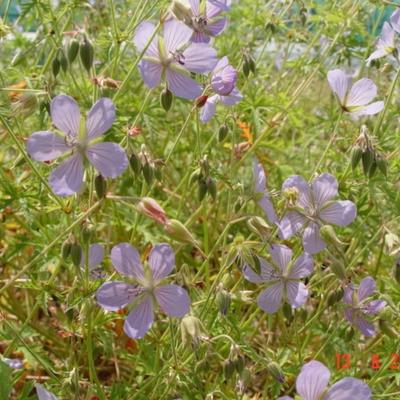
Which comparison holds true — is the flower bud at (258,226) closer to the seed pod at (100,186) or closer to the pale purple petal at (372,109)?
the seed pod at (100,186)

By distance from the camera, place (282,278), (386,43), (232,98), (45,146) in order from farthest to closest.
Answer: (386,43), (232,98), (282,278), (45,146)

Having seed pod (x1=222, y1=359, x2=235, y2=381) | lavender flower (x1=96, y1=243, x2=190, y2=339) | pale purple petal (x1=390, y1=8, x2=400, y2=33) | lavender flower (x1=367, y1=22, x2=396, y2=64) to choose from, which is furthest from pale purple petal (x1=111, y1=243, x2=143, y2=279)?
lavender flower (x1=367, y1=22, x2=396, y2=64)

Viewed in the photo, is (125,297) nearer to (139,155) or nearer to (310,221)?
(139,155)

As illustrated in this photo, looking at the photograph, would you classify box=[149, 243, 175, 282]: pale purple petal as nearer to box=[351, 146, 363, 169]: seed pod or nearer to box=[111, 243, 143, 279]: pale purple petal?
box=[111, 243, 143, 279]: pale purple petal

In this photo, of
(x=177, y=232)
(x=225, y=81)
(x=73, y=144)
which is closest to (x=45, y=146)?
(x=73, y=144)

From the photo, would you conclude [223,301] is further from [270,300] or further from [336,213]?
[336,213]
